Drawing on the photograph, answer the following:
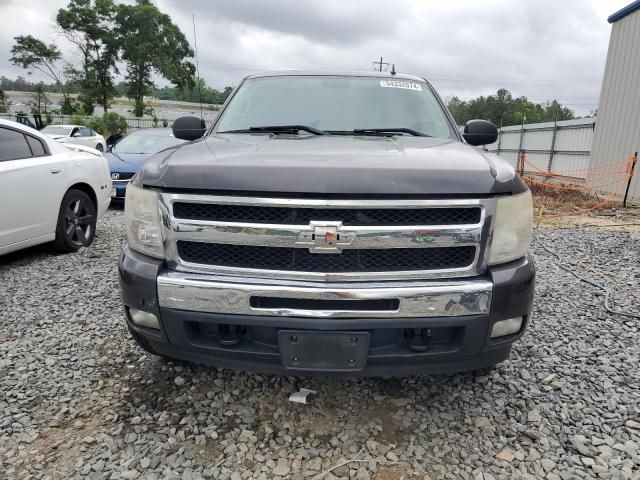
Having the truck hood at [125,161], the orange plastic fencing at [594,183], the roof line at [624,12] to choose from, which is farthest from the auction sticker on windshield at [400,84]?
the roof line at [624,12]

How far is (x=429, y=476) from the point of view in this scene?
2008 millimetres

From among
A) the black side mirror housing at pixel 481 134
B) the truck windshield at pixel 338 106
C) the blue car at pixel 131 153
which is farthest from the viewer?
the blue car at pixel 131 153

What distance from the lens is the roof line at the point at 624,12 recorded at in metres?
11.0

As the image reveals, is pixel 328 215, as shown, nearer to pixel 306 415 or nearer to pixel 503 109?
pixel 306 415

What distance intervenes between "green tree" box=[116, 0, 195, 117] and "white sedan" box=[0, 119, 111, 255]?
35.5 metres

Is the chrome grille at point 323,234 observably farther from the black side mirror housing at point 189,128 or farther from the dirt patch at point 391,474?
the black side mirror housing at point 189,128

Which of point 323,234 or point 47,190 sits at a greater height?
point 323,234

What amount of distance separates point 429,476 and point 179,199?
5.27ft

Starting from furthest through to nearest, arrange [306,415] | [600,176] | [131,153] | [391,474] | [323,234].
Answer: [600,176]
[131,153]
[306,415]
[391,474]
[323,234]

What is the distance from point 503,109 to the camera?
6600 centimetres

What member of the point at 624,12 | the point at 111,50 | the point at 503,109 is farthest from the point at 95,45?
the point at 503,109

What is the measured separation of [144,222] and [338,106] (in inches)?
65.6

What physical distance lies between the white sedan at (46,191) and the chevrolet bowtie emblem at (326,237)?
3.74 metres

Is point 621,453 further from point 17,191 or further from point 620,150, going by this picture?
point 620,150
